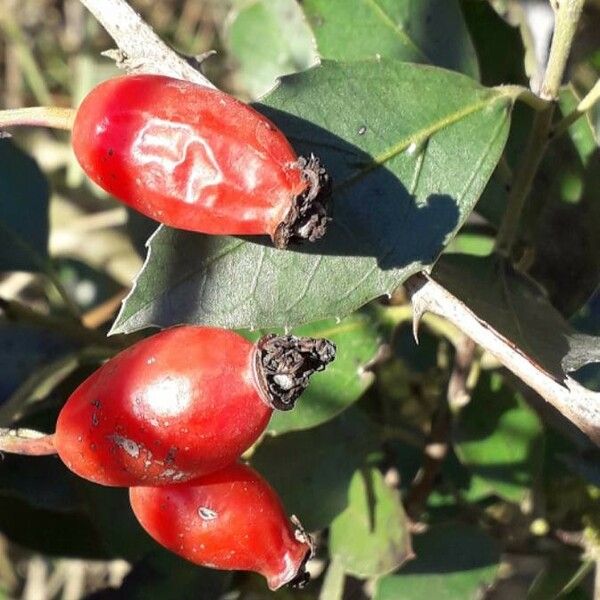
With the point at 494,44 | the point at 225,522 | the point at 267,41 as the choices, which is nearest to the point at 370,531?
the point at 225,522

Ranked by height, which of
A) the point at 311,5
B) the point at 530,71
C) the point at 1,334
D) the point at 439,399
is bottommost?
the point at 439,399

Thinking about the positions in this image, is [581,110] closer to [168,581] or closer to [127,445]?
[127,445]

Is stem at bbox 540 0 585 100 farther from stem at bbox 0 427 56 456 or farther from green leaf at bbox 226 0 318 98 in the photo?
green leaf at bbox 226 0 318 98

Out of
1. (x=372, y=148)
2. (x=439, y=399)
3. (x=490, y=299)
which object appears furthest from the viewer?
(x=439, y=399)

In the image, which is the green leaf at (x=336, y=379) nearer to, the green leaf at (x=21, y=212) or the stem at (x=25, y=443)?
the stem at (x=25, y=443)

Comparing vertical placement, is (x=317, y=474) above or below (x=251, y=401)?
below

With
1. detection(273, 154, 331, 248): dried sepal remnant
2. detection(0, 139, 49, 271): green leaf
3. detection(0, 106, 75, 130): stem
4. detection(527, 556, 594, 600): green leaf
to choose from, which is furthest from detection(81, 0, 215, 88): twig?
detection(527, 556, 594, 600): green leaf

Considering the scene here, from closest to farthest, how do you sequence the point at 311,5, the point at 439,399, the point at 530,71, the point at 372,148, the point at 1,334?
the point at 372,148
the point at 311,5
the point at 1,334
the point at 439,399
the point at 530,71

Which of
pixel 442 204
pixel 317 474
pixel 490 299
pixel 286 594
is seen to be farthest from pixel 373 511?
pixel 442 204

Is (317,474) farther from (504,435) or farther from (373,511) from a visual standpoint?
(504,435)
